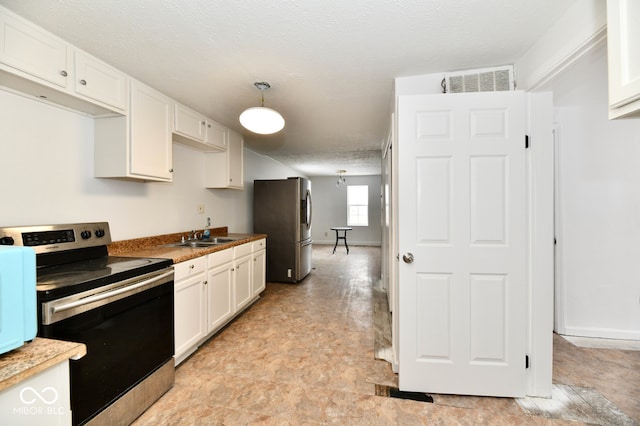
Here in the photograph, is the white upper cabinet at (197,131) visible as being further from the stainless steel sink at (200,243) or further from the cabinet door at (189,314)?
the cabinet door at (189,314)

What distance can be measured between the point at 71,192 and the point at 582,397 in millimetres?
3733

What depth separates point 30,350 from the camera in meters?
0.81

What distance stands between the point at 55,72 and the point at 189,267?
1.47m

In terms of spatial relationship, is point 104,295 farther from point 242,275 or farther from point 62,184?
point 242,275

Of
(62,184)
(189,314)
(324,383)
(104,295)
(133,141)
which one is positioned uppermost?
(133,141)

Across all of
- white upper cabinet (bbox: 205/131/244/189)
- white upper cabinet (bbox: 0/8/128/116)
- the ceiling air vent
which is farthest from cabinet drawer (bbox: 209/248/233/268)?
the ceiling air vent

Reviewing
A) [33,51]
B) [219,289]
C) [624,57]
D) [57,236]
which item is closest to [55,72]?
[33,51]

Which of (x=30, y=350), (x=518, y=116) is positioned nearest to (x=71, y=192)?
(x=30, y=350)

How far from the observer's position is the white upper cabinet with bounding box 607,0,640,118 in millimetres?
933

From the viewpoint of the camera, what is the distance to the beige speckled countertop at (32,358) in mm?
680

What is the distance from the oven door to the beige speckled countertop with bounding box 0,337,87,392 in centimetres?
44

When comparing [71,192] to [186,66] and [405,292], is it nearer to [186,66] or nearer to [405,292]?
[186,66]

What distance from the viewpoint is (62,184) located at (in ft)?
6.24

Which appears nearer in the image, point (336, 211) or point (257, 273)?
point (257, 273)
